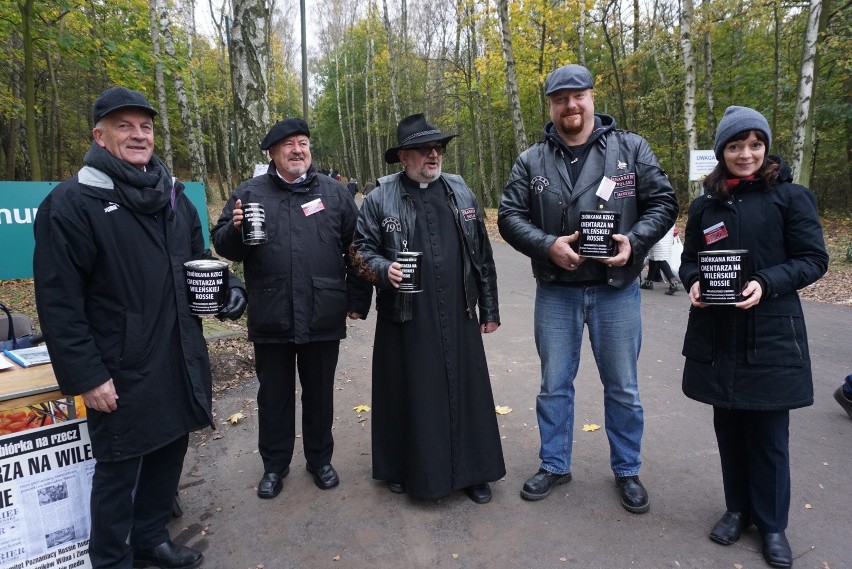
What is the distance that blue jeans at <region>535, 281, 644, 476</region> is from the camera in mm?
3182

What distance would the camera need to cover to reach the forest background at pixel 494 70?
11.1m

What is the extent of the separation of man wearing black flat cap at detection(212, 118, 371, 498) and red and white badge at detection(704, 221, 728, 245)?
1.97 metres

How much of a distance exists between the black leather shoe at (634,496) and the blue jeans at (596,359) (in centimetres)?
5

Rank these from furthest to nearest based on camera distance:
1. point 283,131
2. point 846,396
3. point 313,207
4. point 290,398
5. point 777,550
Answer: point 846,396
point 290,398
point 313,207
point 283,131
point 777,550

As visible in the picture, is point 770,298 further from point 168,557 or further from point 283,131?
point 168,557

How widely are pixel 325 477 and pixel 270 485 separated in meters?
0.35

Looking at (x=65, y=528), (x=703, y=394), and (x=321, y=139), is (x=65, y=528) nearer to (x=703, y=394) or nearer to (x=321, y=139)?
(x=703, y=394)

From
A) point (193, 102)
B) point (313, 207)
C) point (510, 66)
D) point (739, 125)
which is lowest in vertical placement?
point (313, 207)

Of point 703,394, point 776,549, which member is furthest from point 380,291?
point 776,549

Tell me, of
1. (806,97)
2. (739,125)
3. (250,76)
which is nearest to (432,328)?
(739,125)

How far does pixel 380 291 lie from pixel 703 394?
1.83 m

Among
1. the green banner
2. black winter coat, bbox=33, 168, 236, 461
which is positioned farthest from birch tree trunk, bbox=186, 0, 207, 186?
black winter coat, bbox=33, 168, 236, 461

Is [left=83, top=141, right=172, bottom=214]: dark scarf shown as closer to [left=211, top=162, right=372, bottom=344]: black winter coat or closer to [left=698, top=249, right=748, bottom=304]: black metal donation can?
[left=211, top=162, right=372, bottom=344]: black winter coat

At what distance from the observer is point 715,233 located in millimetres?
2717
